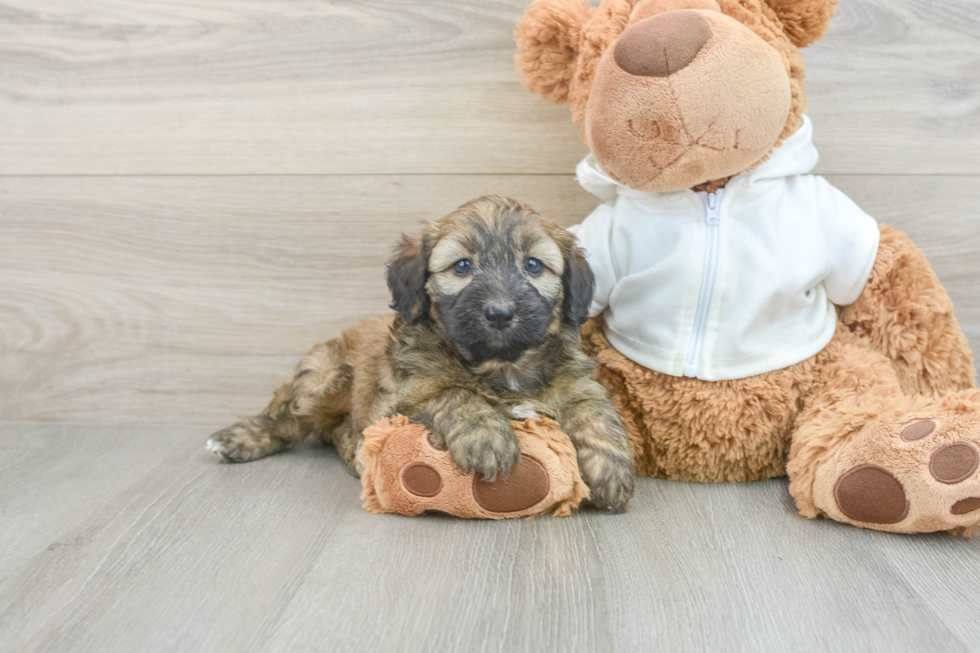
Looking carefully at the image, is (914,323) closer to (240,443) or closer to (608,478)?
(608,478)

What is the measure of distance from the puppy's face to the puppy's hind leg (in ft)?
1.48

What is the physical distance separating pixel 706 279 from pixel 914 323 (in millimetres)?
493

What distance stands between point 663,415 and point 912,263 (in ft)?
2.16

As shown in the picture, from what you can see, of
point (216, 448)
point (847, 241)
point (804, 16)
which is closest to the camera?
point (804, 16)

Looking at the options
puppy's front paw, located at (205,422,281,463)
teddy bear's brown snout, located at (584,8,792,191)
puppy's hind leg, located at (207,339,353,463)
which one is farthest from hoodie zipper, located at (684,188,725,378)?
puppy's front paw, located at (205,422,281,463)

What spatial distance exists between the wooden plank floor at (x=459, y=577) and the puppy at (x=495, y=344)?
175 millimetres

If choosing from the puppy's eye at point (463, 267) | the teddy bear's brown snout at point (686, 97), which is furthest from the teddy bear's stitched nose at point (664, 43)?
the puppy's eye at point (463, 267)

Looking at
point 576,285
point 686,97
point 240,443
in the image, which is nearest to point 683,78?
point 686,97

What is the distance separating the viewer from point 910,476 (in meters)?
1.34

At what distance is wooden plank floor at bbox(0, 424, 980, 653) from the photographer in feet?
3.68

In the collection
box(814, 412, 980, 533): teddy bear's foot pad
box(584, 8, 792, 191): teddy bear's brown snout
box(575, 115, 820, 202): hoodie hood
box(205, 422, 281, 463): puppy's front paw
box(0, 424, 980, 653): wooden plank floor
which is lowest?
box(205, 422, 281, 463): puppy's front paw

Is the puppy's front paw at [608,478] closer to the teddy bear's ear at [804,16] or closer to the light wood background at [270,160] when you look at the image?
the light wood background at [270,160]

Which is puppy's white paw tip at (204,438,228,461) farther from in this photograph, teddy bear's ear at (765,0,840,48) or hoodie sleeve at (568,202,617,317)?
teddy bear's ear at (765,0,840,48)

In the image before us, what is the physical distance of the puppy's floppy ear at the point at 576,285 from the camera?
159 cm
